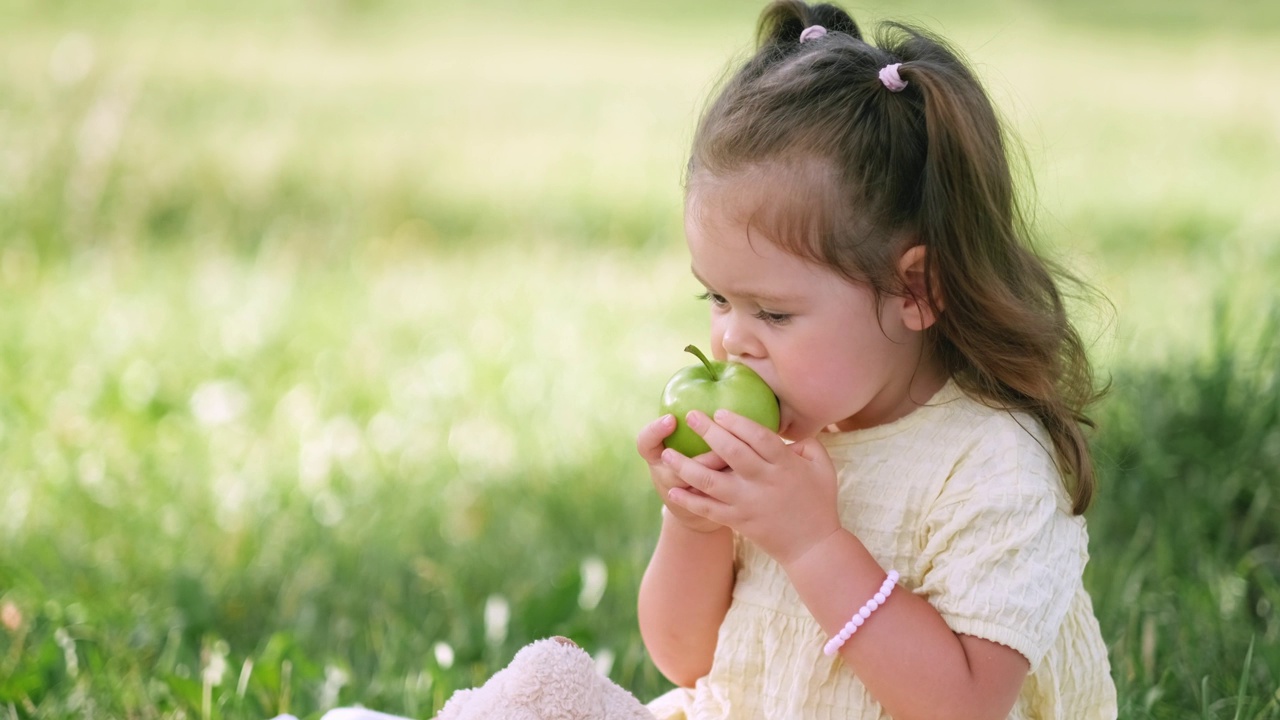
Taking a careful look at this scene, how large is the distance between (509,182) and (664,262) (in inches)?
58.1

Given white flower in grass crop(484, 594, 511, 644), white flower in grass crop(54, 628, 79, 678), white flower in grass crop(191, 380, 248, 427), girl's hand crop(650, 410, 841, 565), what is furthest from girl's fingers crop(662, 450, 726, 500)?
white flower in grass crop(191, 380, 248, 427)

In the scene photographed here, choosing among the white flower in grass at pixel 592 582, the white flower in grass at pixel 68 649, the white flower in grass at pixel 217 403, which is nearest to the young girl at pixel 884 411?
the white flower in grass at pixel 592 582

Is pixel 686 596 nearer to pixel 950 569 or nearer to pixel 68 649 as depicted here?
pixel 950 569

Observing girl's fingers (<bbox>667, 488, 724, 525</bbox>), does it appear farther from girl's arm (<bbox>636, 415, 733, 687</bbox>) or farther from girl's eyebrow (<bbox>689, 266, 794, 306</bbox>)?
girl's eyebrow (<bbox>689, 266, 794, 306</bbox>)

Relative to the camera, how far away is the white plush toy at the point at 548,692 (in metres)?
1.90

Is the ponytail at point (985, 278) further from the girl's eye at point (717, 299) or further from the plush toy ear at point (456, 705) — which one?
the plush toy ear at point (456, 705)

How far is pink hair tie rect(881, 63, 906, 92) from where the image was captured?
1.86 m

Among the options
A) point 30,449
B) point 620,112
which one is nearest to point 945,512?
point 30,449

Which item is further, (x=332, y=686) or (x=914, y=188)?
(x=332, y=686)

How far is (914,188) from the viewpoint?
1875 millimetres

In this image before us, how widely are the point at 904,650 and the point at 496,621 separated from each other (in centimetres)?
119

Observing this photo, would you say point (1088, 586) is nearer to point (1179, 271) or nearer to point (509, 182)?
point (1179, 271)

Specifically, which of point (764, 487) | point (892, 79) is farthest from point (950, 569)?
point (892, 79)

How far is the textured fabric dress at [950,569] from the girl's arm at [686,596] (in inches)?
1.7
